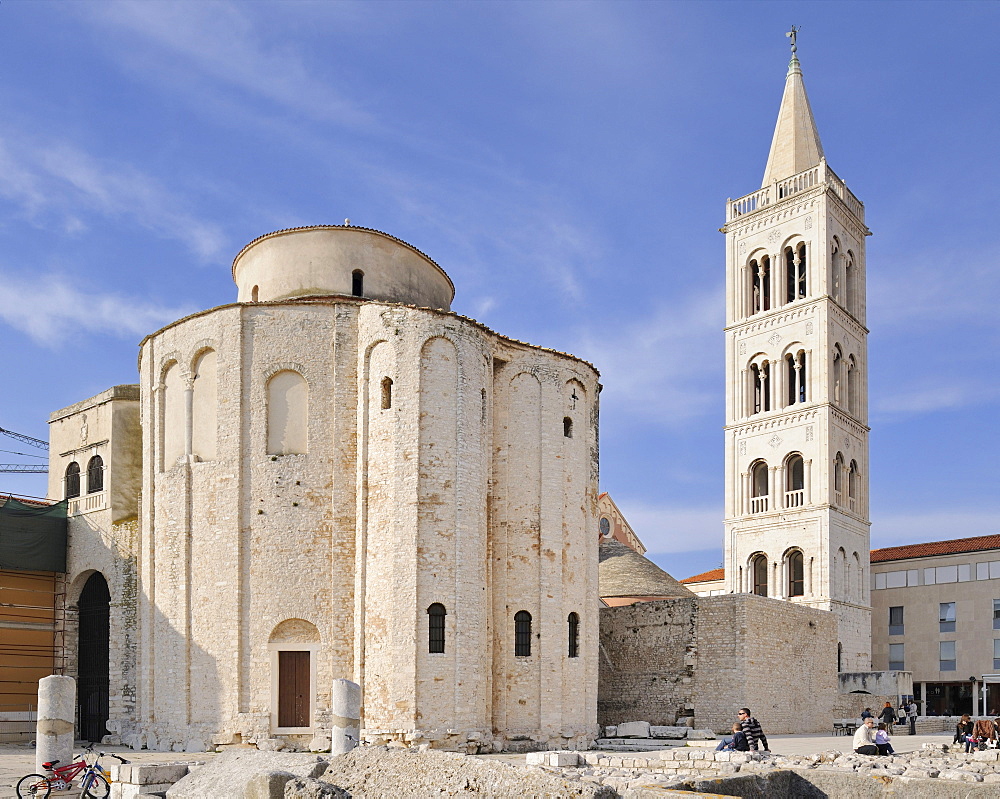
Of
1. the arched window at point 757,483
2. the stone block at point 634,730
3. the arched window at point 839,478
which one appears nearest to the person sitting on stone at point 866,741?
the stone block at point 634,730

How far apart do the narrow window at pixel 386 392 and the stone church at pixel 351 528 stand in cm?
4

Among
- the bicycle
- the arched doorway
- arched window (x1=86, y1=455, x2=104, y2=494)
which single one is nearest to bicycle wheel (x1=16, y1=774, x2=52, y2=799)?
the bicycle

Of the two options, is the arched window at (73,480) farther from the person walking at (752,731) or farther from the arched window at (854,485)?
the arched window at (854,485)

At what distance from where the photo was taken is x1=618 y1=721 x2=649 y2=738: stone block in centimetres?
2909

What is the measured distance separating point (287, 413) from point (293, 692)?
6704 mm

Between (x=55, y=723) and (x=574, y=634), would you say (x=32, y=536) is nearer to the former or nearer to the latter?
(x=55, y=723)

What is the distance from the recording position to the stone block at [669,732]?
28.2 meters

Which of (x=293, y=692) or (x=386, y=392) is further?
(x=386, y=392)

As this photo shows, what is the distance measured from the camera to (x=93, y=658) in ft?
98.4

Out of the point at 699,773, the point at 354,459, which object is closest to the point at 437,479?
the point at 354,459

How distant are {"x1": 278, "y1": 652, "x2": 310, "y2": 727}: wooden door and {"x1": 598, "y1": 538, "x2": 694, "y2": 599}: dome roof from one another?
14225 millimetres

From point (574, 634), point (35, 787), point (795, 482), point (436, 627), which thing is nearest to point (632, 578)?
point (574, 634)

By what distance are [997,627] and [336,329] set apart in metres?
38.4

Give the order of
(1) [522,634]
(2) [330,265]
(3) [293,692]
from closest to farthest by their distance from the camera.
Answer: (3) [293,692] → (1) [522,634] → (2) [330,265]
